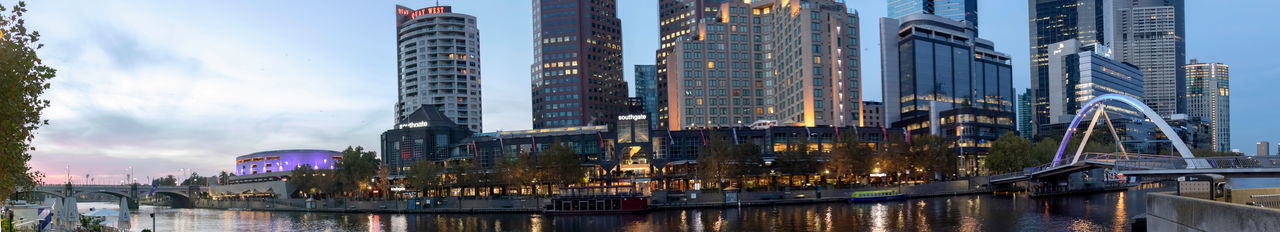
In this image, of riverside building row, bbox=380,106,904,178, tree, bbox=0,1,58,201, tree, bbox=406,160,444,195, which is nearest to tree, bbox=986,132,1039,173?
riverside building row, bbox=380,106,904,178

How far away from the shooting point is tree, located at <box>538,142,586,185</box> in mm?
141625

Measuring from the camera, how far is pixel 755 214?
4210 inches

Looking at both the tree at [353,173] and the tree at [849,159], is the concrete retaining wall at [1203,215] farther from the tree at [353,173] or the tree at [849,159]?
the tree at [353,173]

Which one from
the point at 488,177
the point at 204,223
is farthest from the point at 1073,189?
the point at 204,223

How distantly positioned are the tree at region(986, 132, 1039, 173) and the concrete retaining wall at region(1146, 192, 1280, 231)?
13833cm

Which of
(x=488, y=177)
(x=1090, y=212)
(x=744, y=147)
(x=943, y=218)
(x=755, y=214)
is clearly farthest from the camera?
(x=488, y=177)

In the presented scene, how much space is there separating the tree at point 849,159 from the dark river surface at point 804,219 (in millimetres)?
20693

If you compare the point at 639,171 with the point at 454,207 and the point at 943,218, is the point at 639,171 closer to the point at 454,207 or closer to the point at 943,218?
the point at 454,207

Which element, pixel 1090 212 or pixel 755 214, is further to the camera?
pixel 755 214

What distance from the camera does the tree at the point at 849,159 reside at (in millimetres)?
145750

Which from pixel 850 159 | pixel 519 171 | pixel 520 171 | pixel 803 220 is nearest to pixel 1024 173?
pixel 850 159

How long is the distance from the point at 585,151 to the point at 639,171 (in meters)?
16.3

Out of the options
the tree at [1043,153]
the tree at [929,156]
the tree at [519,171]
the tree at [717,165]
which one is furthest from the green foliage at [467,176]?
the tree at [1043,153]

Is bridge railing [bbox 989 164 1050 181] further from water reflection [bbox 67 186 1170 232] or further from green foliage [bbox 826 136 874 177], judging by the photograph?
green foliage [bbox 826 136 874 177]
